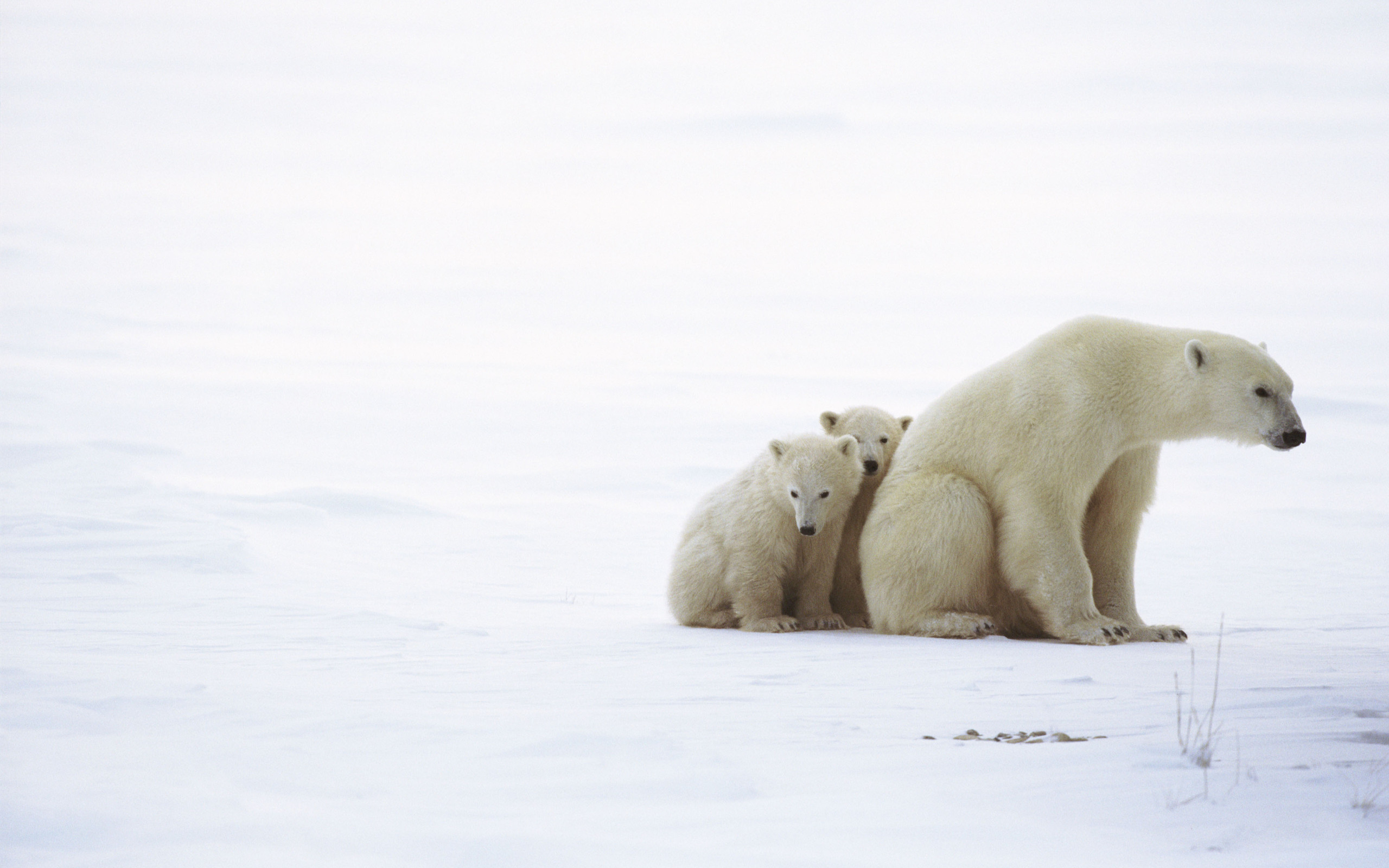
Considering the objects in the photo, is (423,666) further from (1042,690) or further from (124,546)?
(124,546)

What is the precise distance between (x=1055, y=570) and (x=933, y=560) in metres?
0.59

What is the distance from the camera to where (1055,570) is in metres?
6.39

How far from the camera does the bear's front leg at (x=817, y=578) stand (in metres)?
7.09

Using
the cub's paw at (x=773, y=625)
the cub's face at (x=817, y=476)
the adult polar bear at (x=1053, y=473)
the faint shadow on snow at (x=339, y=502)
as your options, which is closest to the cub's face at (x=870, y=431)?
the cub's face at (x=817, y=476)

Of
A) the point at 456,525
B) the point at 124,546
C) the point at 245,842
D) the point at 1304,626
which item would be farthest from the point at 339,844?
the point at 456,525

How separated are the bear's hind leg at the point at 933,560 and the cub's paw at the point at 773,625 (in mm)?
432

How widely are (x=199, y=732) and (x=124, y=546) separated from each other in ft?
19.7

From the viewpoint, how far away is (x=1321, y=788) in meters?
3.67

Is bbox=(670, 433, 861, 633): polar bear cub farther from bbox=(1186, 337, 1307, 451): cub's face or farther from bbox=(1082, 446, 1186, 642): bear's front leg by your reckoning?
bbox=(1186, 337, 1307, 451): cub's face

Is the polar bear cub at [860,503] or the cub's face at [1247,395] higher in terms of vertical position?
the cub's face at [1247,395]

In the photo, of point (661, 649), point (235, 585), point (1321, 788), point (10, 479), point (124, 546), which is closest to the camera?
point (1321, 788)

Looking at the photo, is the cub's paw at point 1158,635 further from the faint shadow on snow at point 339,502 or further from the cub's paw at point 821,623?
the faint shadow on snow at point 339,502

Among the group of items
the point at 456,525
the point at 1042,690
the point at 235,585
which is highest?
the point at 1042,690

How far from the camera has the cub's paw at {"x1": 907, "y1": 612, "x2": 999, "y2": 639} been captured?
21.2 feet
